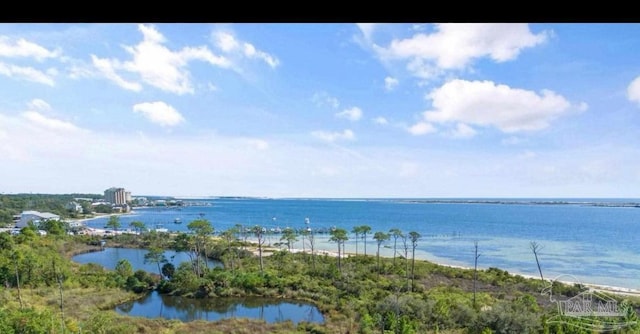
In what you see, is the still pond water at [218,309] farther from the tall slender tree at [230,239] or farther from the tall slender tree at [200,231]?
the tall slender tree at [230,239]

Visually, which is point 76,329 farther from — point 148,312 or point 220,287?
point 220,287

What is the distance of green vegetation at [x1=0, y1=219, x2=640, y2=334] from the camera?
608cm

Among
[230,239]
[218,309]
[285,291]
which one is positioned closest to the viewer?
[218,309]

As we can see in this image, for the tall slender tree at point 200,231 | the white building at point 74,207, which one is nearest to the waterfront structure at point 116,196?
the white building at point 74,207

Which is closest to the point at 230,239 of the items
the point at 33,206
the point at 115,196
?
the point at 33,206

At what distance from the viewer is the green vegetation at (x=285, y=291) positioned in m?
6.08

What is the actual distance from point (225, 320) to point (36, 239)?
294 inches

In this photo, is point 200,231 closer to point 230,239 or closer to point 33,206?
point 230,239

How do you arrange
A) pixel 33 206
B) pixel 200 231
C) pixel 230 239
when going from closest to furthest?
pixel 200 231 → pixel 230 239 → pixel 33 206

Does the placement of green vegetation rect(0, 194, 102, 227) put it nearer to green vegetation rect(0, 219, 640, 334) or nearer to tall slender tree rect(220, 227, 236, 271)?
green vegetation rect(0, 219, 640, 334)

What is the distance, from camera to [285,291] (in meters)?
8.97

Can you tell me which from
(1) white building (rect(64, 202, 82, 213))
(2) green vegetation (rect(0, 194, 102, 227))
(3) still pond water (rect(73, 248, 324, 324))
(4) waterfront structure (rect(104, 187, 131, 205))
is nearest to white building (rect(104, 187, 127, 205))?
(4) waterfront structure (rect(104, 187, 131, 205))
